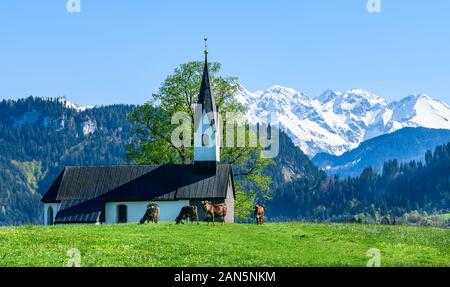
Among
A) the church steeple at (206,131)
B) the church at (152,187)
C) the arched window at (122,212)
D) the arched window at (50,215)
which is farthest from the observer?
the arched window at (50,215)

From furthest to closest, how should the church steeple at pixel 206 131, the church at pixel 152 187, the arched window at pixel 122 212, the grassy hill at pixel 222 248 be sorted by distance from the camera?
1. the church steeple at pixel 206 131
2. the arched window at pixel 122 212
3. the church at pixel 152 187
4. the grassy hill at pixel 222 248

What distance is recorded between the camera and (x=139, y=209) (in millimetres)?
84875

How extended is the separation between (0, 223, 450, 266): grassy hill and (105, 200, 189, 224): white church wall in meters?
32.1

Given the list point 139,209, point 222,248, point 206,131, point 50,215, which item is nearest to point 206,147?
point 206,131

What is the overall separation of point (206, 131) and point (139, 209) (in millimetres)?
10640

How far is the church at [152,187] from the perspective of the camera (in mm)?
83625

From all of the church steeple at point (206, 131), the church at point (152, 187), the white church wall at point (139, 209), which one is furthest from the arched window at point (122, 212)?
the church steeple at point (206, 131)

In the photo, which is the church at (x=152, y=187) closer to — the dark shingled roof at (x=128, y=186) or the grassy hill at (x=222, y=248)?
the dark shingled roof at (x=128, y=186)

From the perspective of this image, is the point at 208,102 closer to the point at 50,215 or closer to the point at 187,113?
the point at 187,113

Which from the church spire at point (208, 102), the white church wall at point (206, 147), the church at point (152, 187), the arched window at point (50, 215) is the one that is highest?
the church spire at point (208, 102)

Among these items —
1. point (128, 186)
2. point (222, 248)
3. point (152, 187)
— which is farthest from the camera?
point (128, 186)
